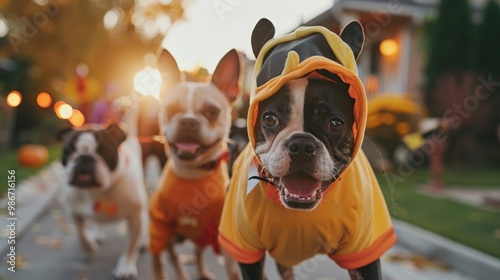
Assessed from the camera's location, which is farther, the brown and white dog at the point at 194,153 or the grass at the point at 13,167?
the grass at the point at 13,167

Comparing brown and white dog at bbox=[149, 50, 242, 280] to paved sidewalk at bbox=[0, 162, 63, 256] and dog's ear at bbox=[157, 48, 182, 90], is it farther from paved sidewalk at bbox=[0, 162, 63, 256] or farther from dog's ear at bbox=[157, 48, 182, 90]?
paved sidewalk at bbox=[0, 162, 63, 256]

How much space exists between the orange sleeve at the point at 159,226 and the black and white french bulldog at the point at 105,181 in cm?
63


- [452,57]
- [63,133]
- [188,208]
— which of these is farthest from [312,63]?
[452,57]

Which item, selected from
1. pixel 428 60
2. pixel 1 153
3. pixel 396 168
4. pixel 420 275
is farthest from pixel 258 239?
pixel 1 153

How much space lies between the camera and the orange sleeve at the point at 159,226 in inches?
138

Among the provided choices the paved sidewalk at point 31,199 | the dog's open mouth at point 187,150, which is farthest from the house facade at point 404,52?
the dog's open mouth at point 187,150

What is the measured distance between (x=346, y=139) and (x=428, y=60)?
39.9 ft

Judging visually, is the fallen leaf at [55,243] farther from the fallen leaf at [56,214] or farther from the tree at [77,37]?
the tree at [77,37]

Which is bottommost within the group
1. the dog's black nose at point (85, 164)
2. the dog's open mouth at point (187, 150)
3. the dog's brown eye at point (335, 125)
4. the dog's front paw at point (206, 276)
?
the dog's front paw at point (206, 276)

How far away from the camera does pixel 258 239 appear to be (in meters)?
2.60

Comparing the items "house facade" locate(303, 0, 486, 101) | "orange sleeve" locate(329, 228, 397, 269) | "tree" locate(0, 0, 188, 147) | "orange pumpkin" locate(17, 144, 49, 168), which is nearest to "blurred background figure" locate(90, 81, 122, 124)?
"orange sleeve" locate(329, 228, 397, 269)

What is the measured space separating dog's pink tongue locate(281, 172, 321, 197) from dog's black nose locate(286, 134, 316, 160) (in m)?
0.14

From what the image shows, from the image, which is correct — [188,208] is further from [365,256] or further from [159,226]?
[365,256]

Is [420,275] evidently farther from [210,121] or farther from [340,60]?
[340,60]
